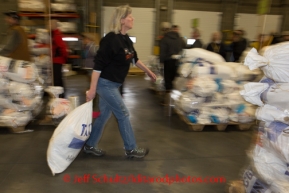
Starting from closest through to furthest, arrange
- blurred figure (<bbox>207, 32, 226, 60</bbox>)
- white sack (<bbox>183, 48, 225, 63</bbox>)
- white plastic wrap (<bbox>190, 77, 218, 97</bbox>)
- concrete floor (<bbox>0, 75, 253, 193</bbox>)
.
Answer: concrete floor (<bbox>0, 75, 253, 193</bbox>) < white plastic wrap (<bbox>190, 77, 218, 97</bbox>) < white sack (<bbox>183, 48, 225, 63</bbox>) < blurred figure (<bbox>207, 32, 226, 60</bbox>)

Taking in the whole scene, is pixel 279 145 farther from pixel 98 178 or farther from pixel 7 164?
pixel 7 164

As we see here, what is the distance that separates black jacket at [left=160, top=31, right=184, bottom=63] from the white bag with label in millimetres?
3181

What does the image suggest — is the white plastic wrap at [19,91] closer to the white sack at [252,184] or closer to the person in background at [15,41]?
the person in background at [15,41]

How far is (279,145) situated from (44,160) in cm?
262

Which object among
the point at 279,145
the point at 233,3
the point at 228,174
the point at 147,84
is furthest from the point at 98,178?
the point at 233,3

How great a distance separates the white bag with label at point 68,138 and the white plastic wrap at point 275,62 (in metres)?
1.76

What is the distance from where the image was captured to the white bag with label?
287cm

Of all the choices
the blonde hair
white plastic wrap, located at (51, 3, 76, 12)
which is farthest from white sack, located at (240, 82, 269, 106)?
white plastic wrap, located at (51, 3, 76, 12)

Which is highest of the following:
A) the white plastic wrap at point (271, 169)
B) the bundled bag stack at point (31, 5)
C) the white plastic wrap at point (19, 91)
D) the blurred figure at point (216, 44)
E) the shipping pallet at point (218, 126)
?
the bundled bag stack at point (31, 5)

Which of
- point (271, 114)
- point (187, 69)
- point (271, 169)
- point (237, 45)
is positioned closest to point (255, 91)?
point (271, 114)

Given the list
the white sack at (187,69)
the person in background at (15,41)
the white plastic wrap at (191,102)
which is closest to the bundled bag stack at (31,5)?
the person in background at (15,41)

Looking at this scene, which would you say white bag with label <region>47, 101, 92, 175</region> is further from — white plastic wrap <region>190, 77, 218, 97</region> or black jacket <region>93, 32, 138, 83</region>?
white plastic wrap <region>190, 77, 218, 97</region>

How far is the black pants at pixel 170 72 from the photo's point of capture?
5.88m

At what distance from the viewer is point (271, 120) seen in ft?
7.23
